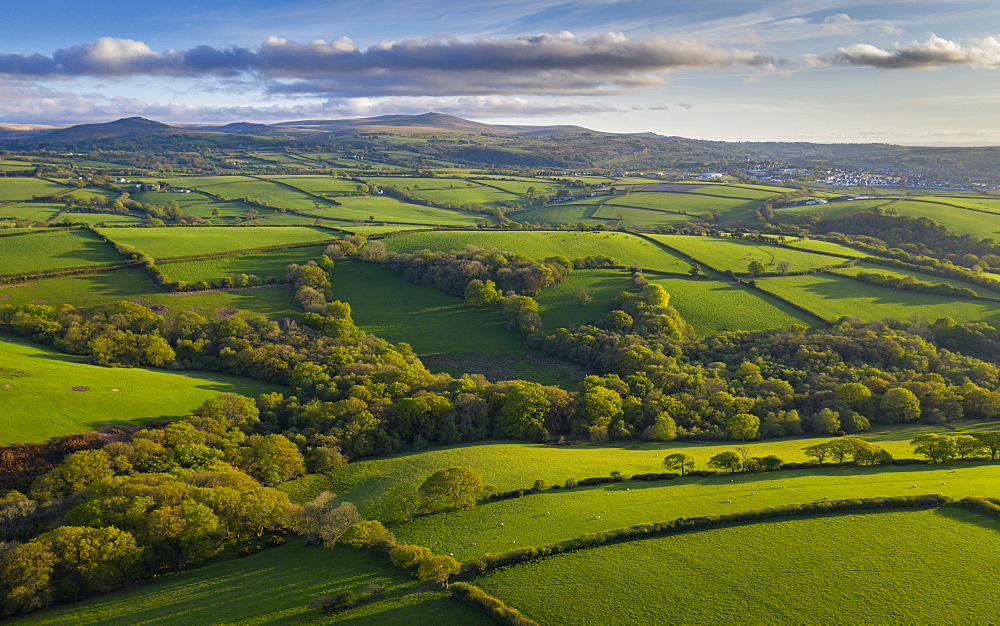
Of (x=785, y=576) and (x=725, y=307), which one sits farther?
(x=725, y=307)

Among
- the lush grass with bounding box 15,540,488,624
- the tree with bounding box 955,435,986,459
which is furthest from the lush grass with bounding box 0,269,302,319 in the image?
the tree with bounding box 955,435,986,459

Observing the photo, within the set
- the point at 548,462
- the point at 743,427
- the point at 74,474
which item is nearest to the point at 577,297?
the point at 743,427

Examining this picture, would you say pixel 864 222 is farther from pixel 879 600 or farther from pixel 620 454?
pixel 879 600

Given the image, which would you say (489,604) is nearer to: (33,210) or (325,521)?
(325,521)

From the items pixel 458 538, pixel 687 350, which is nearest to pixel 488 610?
pixel 458 538

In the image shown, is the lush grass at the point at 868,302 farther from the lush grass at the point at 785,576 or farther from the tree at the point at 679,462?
the lush grass at the point at 785,576
